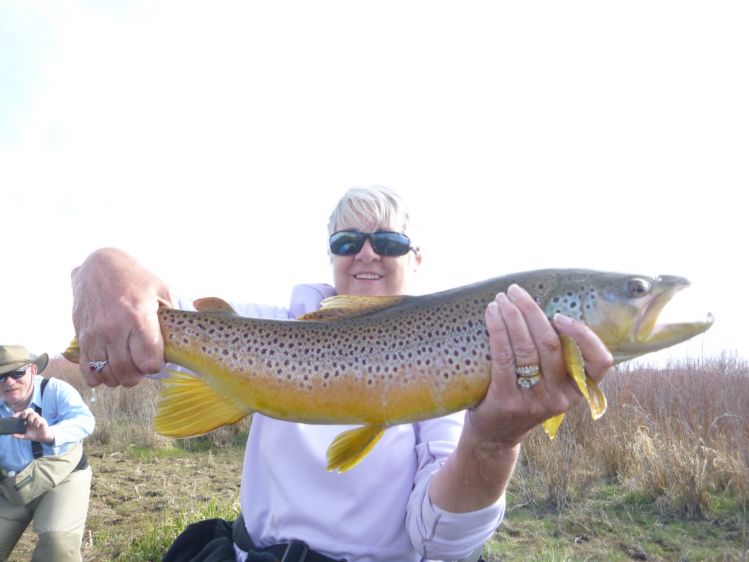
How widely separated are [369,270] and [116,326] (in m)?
1.75

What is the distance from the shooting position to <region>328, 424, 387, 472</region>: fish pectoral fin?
8.10 feet

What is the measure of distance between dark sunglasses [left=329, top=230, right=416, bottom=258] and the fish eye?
1.61m

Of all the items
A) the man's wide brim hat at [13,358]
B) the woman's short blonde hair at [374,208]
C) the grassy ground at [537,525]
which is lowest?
the grassy ground at [537,525]

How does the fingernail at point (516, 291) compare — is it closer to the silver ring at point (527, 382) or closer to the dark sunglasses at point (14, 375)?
the silver ring at point (527, 382)

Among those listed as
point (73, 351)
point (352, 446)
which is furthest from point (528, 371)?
point (73, 351)

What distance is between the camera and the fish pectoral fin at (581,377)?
2.30 m

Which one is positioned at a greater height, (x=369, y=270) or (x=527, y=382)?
(x=369, y=270)

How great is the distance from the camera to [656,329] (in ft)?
8.04

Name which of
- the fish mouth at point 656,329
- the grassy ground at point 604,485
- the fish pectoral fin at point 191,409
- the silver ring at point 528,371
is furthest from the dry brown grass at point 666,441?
the fish pectoral fin at point 191,409

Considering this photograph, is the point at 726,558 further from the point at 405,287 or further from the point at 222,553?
the point at 222,553

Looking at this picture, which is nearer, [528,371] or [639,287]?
[528,371]

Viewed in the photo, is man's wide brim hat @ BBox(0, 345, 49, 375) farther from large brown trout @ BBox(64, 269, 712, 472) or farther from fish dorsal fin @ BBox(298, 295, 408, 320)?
fish dorsal fin @ BBox(298, 295, 408, 320)

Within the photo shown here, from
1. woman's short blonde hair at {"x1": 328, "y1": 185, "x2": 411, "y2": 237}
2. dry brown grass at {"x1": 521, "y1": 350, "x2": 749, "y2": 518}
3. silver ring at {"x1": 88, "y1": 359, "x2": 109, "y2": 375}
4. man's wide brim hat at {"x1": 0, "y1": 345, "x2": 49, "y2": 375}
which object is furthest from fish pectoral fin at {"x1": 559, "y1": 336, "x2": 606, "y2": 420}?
man's wide brim hat at {"x1": 0, "y1": 345, "x2": 49, "y2": 375}

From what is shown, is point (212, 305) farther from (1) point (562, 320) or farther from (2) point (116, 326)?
(1) point (562, 320)
